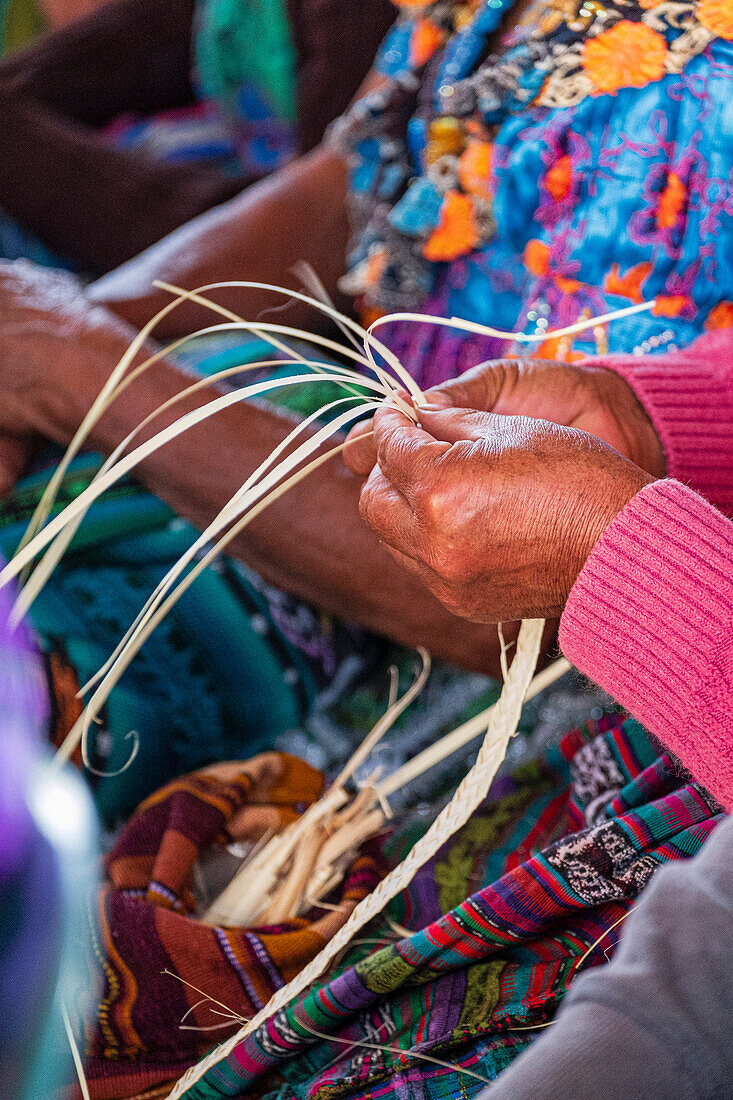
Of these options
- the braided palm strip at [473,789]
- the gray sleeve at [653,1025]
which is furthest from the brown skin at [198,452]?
the gray sleeve at [653,1025]

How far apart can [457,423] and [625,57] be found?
520 mm

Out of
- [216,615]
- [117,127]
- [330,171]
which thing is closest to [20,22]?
[117,127]

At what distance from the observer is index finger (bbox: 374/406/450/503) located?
0.60 m

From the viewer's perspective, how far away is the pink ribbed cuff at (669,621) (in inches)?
20.3

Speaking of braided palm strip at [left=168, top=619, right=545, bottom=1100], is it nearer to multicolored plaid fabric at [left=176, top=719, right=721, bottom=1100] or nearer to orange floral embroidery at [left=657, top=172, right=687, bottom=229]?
multicolored plaid fabric at [left=176, top=719, right=721, bottom=1100]

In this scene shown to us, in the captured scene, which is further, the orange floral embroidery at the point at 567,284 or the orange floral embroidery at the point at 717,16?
the orange floral embroidery at the point at 567,284

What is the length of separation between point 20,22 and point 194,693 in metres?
2.54

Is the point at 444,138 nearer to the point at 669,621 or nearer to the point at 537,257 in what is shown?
the point at 537,257

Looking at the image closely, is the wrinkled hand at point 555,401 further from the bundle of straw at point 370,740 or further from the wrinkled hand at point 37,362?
the wrinkled hand at point 37,362

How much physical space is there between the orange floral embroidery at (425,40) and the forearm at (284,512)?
559mm

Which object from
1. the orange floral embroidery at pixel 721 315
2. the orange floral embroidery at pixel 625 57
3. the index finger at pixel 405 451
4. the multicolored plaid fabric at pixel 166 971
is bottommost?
the multicolored plaid fabric at pixel 166 971

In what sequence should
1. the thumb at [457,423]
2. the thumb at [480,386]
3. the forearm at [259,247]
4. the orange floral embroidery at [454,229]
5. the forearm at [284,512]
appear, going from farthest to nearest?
the forearm at [259,247] < the orange floral embroidery at [454,229] < the forearm at [284,512] < the thumb at [480,386] < the thumb at [457,423]

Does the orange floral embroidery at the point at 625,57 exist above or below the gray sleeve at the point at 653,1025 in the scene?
above

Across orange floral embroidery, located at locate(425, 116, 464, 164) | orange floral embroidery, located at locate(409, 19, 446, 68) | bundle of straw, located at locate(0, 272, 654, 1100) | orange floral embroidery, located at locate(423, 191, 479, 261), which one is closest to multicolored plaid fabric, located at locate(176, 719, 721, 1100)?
bundle of straw, located at locate(0, 272, 654, 1100)
